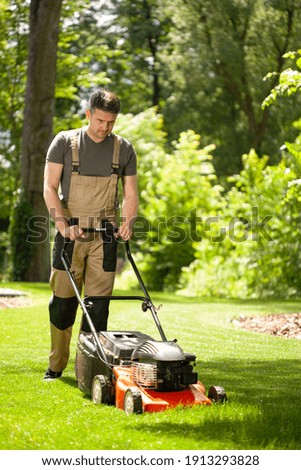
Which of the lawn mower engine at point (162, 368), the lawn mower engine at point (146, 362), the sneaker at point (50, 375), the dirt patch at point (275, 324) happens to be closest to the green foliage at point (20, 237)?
the dirt patch at point (275, 324)

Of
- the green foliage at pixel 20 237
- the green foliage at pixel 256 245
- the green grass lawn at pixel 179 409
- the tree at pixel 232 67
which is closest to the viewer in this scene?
the green grass lawn at pixel 179 409

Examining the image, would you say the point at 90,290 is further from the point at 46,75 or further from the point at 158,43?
the point at 158,43

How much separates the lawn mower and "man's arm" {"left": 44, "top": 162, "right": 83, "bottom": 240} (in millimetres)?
609

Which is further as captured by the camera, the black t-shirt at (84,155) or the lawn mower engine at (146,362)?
the black t-shirt at (84,155)

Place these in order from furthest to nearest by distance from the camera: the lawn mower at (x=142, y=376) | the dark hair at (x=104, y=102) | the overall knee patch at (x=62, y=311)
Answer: the overall knee patch at (x=62, y=311) < the dark hair at (x=104, y=102) < the lawn mower at (x=142, y=376)

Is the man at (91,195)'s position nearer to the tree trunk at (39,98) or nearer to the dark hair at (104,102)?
the dark hair at (104,102)

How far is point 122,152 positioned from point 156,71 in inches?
1068

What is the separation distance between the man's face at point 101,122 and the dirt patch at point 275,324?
15.5 ft

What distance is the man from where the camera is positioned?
6324 millimetres

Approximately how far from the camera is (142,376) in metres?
5.50

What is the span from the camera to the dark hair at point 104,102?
609cm

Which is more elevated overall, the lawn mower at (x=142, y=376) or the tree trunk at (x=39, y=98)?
the tree trunk at (x=39, y=98)

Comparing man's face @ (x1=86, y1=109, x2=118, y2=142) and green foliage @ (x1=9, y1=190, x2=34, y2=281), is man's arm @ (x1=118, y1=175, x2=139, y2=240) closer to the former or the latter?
man's face @ (x1=86, y1=109, x2=118, y2=142)

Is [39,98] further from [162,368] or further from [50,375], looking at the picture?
[162,368]
